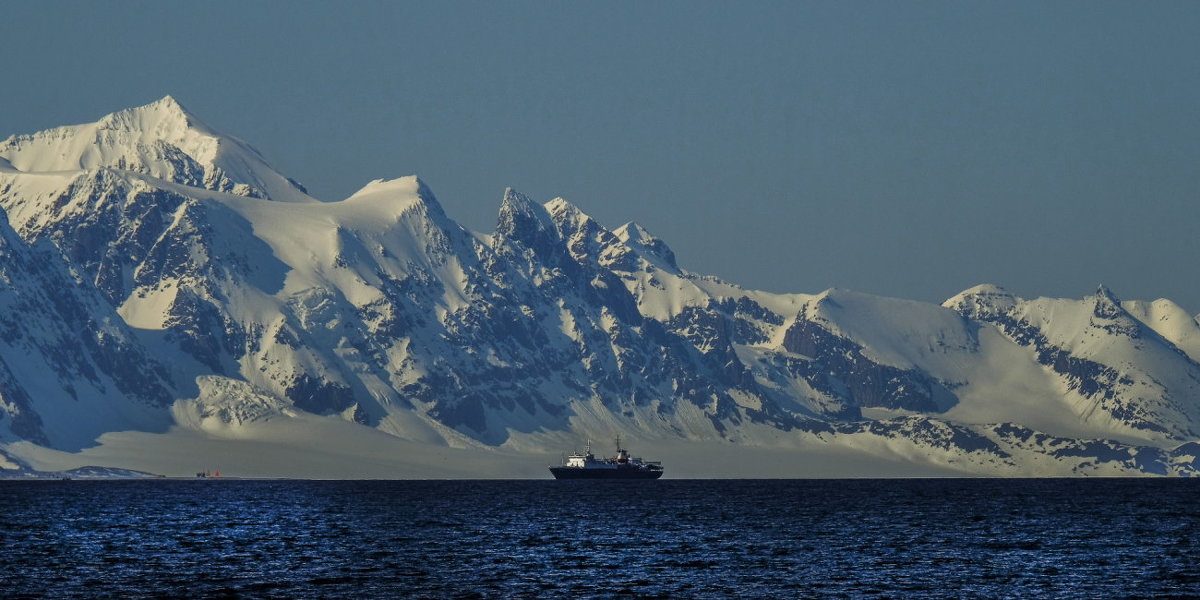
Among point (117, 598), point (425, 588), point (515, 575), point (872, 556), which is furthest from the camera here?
point (872, 556)

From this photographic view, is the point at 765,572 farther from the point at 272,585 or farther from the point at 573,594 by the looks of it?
the point at 272,585

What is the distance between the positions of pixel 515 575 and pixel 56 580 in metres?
35.6

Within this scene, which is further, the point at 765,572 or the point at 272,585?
the point at 765,572

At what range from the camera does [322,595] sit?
14512cm

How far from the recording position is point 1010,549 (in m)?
197

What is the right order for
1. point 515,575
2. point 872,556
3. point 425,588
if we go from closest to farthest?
point 425,588 → point 515,575 → point 872,556

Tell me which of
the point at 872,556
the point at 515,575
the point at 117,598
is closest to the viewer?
the point at 117,598

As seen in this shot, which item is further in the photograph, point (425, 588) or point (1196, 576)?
point (1196, 576)

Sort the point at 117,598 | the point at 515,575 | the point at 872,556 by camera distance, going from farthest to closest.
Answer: the point at 872,556 < the point at 515,575 < the point at 117,598

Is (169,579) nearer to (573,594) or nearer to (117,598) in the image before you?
(117,598)

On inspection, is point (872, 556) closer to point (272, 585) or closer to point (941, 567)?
point (941, 567)

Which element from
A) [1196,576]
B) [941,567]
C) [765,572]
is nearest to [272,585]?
[765,572]

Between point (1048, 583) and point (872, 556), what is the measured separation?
30517mm

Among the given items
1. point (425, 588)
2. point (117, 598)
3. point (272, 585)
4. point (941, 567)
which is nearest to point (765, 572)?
point (941, 567)
